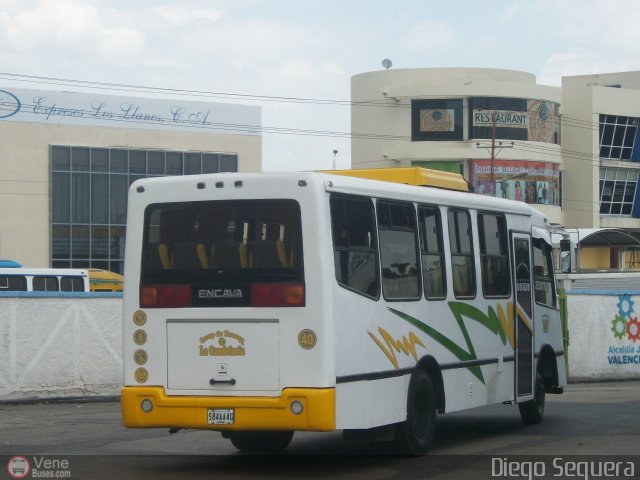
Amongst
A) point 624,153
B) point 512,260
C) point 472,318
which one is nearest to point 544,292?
point 512,260

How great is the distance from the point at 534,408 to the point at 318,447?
153 inches

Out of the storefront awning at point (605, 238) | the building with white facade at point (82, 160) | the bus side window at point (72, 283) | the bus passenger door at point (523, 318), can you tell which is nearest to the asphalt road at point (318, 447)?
the bus passenger door at point (523, 318)

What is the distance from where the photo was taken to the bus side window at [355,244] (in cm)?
1234

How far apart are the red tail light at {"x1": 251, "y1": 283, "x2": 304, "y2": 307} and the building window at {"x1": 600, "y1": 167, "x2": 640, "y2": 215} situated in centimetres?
7643

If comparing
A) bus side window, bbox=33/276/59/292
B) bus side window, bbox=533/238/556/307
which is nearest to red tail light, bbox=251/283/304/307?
bus side window, bbox=533/238/556/307

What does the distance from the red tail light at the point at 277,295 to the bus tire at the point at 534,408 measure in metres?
6.16

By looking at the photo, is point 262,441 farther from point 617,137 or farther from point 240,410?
point 617,137

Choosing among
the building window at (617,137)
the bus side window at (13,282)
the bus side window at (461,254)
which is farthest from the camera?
the building window at (617,137)

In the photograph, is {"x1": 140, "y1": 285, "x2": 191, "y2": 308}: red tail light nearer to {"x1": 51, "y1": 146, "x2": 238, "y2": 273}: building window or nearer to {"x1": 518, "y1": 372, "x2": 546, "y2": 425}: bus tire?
{"x1": 518, "y1": 372, "x2": 546, "y2": 425}: bus tire

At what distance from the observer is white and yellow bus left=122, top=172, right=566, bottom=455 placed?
12.0 meters

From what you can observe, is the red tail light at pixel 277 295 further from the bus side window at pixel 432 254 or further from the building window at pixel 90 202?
the building window at pixel 90 202

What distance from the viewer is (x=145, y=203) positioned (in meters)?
12.9

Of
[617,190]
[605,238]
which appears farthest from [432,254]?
[617,190]

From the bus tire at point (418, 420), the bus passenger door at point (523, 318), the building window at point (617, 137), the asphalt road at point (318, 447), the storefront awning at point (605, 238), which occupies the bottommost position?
the asphalt road at point (318, 447)
